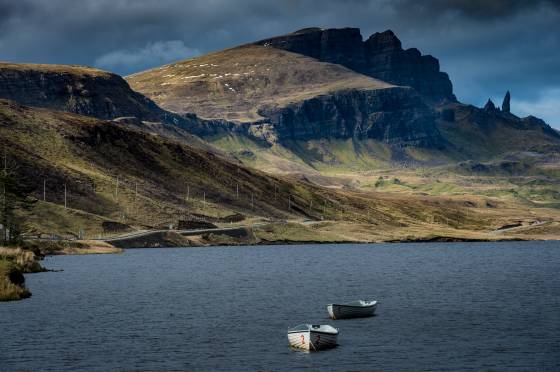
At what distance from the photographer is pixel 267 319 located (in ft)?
268

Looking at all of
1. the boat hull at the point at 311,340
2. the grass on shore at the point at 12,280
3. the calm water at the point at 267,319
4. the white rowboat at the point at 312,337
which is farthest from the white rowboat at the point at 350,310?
the grass on shore at the point at 12,280

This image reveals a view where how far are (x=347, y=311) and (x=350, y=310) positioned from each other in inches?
14.8

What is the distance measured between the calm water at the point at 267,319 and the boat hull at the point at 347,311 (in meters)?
Answer: 1.04

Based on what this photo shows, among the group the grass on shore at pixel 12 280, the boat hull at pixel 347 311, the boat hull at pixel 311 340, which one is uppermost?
the grass on shore at pixel 12 280

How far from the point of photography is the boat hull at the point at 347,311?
3214 inches

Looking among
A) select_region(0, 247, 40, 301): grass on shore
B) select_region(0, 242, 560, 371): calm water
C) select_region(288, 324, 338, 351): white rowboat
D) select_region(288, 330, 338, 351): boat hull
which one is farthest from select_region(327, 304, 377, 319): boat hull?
select_region(0, 247, 40, 301): grass on shore

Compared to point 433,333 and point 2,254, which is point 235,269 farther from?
point 433,333

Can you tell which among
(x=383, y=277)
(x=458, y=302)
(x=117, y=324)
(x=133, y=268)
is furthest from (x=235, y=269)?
(x=117, y=324)

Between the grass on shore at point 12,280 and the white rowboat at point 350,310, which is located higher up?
the grass on shore at point 12,280

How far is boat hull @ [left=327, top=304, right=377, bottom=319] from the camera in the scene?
81.6 m

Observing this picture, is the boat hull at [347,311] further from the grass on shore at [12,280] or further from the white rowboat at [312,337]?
the grass on shore at [12,280]

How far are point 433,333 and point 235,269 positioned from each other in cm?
7702

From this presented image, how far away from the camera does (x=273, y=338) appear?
70312 mm

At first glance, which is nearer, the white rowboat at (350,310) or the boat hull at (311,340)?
the boat hull at (311,340)
